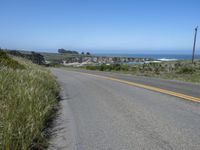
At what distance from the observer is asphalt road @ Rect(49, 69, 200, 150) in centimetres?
520

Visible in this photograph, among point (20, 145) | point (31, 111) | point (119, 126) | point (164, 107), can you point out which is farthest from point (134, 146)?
point (164, 107)

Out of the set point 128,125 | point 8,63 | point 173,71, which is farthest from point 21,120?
point 173,71

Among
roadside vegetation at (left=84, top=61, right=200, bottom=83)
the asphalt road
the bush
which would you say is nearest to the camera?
the asphalt road

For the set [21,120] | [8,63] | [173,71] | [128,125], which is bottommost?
[173,71]

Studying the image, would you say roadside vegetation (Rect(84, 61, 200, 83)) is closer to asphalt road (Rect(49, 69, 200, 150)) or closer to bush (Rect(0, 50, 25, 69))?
asphalt road (Rect(49, 69, 200, 150))

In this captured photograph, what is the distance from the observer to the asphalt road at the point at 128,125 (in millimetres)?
5200

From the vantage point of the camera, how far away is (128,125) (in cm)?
656

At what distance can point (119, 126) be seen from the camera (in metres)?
6.49

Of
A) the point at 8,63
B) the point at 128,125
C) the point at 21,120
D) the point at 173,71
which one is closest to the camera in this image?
the point at 21,120

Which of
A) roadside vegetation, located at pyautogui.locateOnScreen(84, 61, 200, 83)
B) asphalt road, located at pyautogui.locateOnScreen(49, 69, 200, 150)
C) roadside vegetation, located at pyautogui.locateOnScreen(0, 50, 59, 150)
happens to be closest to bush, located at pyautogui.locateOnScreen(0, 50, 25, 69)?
asphalt road, located at pyautogui.locateOnScreen(49, 69, 200, 150)

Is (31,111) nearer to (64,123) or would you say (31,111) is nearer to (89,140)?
(64,123)

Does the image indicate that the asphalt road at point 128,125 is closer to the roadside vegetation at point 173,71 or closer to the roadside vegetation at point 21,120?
the roadside vegetation at point 21,120

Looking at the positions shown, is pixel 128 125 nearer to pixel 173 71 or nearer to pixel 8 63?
pixel 8 63

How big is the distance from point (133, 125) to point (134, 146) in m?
1.46
